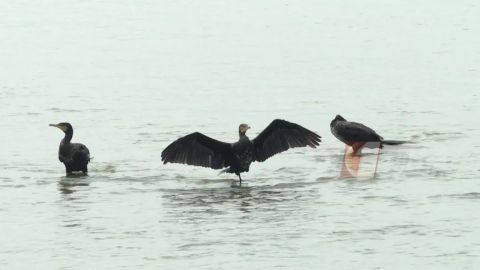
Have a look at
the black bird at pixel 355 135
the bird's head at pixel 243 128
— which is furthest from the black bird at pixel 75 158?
the black bird at pixel 355 135

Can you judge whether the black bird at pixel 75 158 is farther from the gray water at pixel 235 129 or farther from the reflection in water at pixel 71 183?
the gray water at pixel 235 129

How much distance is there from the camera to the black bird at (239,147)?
680 inches

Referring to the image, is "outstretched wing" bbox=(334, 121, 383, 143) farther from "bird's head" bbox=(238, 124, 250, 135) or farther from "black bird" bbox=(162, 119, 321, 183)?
"bird's head" bbox=(238, 124, 250, 135)

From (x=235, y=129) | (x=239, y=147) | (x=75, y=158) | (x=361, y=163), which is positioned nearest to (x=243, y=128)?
(x=239, y=147)

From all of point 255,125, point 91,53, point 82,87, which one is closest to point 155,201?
A: point 255,125

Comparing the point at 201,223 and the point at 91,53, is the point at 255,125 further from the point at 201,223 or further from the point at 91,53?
the point at 91,53

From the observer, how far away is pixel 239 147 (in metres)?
17.4

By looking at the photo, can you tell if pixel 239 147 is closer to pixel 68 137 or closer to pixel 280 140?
pixel 280 140

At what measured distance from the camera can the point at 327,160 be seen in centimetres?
1847

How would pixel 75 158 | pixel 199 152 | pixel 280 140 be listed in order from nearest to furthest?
1. pixel 199 152
2. pixel 280 140
3. pixel 75 158

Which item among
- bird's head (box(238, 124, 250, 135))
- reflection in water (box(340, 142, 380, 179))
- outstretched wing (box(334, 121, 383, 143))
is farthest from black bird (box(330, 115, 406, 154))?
bird's head (box(238, 124, 250, 135))

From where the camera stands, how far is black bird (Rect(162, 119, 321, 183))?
680 inches

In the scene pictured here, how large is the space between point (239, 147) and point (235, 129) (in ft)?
11.1

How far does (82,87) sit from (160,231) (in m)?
11.7
